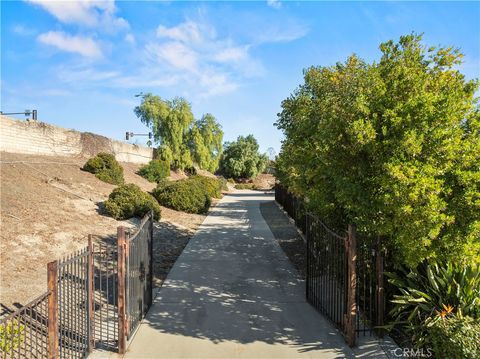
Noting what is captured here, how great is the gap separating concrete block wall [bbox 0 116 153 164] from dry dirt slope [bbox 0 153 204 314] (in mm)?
885

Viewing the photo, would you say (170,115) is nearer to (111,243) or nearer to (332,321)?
(111,243)

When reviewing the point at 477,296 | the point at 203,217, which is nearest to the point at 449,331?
the point at 477,296

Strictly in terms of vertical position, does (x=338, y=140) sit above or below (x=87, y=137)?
below

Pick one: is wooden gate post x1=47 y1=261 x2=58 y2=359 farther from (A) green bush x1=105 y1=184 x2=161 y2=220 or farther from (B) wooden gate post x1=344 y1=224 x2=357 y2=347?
(A) green bush x1=105 y1=184 x2=161 y2=220

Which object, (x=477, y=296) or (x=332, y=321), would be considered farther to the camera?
(x=332, y=321)

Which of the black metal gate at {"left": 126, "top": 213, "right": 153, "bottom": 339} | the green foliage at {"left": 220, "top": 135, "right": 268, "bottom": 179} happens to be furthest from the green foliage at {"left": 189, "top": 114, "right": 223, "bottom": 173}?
the black metal gate at {"left": 126, "top": 213, "right": 153, "bottom": 339}

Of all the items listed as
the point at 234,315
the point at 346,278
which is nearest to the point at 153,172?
the point at 234,315

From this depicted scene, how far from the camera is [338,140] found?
571 centimetres

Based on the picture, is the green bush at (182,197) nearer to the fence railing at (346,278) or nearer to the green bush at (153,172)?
the green bush at (153,172)

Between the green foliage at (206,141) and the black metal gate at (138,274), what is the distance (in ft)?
104

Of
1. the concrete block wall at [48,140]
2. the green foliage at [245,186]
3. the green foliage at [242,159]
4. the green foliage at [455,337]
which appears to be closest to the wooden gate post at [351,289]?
the green foliage at [455,337]

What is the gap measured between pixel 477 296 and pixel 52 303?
543 centimetres

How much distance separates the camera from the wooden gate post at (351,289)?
199 inches

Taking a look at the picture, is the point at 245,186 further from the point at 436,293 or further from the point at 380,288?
the point at 436,293
